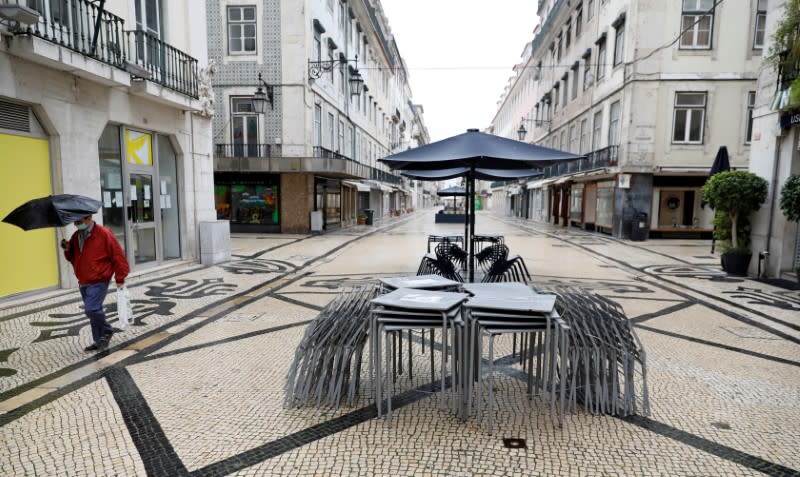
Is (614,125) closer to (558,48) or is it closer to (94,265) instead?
(558,48)

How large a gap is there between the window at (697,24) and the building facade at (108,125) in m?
16.8

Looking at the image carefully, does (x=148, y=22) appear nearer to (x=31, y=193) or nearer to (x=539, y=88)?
(x=31, y=193)

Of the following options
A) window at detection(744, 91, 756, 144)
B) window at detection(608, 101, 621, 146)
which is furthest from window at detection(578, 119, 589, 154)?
window at detection(744, 91, 756, 144)

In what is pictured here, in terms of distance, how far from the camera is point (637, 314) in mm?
6266

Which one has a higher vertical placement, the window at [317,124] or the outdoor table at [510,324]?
the window at [317,124]

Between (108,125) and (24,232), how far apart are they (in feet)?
9.03

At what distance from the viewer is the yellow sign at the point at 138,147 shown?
902cm

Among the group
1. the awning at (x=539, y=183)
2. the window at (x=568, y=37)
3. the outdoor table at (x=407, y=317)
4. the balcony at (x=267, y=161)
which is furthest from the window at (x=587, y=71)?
the outdoor table at (x=407, y=317)

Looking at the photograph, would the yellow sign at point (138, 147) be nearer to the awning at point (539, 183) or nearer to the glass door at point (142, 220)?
the glass door at point (142, 220)

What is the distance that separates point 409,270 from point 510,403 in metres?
6.35

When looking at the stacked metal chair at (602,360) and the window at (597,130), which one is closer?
the stacked metal chair at (602,360)

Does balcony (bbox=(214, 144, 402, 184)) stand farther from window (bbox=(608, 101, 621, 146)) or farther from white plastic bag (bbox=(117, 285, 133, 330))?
white plastic bag (bbox=(117, 285, 133, 330))

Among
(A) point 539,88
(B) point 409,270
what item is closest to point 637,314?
(B) point 409,270

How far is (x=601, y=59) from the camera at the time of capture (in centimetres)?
2089
